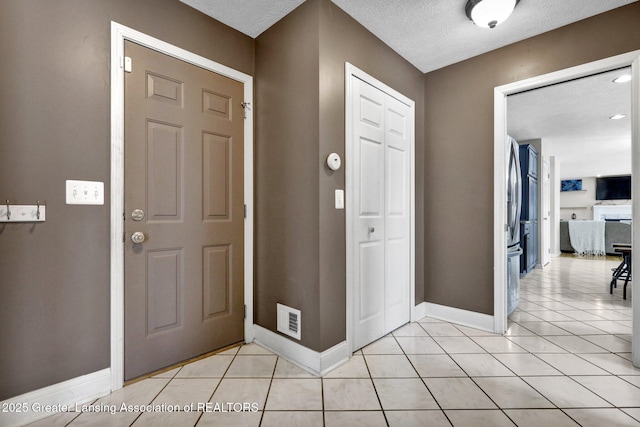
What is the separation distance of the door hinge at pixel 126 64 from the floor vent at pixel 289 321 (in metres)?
1.79

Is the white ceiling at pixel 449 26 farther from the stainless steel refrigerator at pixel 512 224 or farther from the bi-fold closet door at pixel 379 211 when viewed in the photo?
the stainless steel refrigerator at pixel 512 224

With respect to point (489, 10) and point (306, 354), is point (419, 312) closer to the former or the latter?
point (306, 354)

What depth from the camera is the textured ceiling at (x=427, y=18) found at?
1975 millimetres

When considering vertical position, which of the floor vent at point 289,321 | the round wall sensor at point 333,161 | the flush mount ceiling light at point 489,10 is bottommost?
the floor vent at point 289,321

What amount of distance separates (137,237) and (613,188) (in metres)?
13.2

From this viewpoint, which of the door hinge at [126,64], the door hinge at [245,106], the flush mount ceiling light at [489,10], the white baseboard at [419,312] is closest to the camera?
the door hinge at [126,64]

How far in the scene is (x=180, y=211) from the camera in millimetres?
1954

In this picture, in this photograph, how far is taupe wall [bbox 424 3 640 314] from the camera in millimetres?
2357

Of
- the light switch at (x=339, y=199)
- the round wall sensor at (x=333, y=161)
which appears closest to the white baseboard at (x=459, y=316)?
the light switch at (x=339, y=199)

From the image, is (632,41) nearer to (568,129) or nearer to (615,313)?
(615,313)

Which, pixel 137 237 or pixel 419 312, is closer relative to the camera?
pixel 137 237

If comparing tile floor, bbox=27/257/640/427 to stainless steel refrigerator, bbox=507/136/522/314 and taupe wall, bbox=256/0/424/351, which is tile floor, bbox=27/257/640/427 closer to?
taupe wall, bbox=256/0/424/351

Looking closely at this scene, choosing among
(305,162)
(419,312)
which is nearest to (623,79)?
(419,312)

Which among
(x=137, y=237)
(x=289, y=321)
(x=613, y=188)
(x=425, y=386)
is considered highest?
(x=613, y=188)
